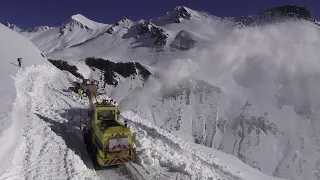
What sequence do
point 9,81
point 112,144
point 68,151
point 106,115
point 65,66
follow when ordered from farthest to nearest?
1. point 65,66
2. point 9,81
3. point 106,115
4. point 68,151
5. point 112,144

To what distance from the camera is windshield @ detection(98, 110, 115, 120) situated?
16.9 m

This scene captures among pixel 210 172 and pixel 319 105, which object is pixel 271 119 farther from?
pixel 210 172

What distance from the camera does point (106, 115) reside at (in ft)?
55.8

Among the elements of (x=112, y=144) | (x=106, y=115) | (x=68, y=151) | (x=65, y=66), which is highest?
(x=106, y=115)

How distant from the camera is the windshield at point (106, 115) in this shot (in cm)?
1686

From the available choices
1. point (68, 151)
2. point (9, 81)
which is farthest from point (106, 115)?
point (9, 81)

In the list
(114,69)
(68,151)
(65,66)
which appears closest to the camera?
(68,151)

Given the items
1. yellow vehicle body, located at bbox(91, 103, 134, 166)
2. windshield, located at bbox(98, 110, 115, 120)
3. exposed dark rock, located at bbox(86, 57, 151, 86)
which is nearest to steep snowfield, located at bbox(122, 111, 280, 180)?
yellow vehicle body, located at bbox(91, 103, 134, 166)

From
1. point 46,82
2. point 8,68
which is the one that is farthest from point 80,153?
point 8,68

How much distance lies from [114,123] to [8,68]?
22.1 metres

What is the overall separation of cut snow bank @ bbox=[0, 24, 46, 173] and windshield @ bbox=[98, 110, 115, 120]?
3.77 metres

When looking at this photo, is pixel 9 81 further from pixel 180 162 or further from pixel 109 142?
pixel 180 162

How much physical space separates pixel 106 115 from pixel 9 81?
589 inches

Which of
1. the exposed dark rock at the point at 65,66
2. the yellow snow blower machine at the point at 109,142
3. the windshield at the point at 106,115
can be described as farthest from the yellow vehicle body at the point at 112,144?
the exposed dark rock at the point at 65,66
